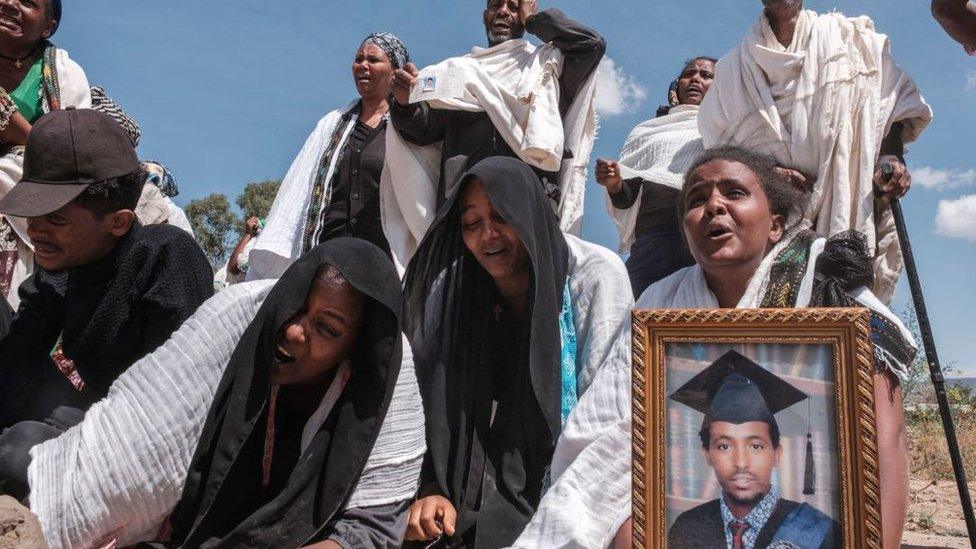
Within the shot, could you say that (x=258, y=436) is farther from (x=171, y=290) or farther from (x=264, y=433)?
(x=171, y=290)

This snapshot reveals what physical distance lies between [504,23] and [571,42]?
0.56 m

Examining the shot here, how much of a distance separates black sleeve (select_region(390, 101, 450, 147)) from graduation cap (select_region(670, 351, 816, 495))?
2812mm

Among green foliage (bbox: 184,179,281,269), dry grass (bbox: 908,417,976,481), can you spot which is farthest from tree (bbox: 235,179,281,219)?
dry grass (bbox: 908,417,976,481)

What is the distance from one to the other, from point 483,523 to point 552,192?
7.10ft

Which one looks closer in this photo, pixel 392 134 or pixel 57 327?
pixel 57 327

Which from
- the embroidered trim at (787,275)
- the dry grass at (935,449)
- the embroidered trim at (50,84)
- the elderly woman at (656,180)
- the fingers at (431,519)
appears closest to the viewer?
the embroidered trim at (787,275)

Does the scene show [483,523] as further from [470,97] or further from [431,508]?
[470,97]

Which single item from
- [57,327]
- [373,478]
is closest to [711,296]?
[373,478]

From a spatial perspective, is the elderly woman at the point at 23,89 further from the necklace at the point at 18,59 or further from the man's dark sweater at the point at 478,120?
the man's dark sweater at the point at 478,120

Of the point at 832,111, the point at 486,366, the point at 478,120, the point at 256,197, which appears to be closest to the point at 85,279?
the point at 486,366

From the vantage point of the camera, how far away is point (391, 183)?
4379 millimetres

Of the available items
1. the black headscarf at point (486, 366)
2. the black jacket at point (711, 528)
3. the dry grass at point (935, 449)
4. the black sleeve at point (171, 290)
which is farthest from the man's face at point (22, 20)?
the dry grass at point (935, 449)

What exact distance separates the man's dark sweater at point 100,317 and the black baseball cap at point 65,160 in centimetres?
24

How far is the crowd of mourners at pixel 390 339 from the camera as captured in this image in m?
2.30
